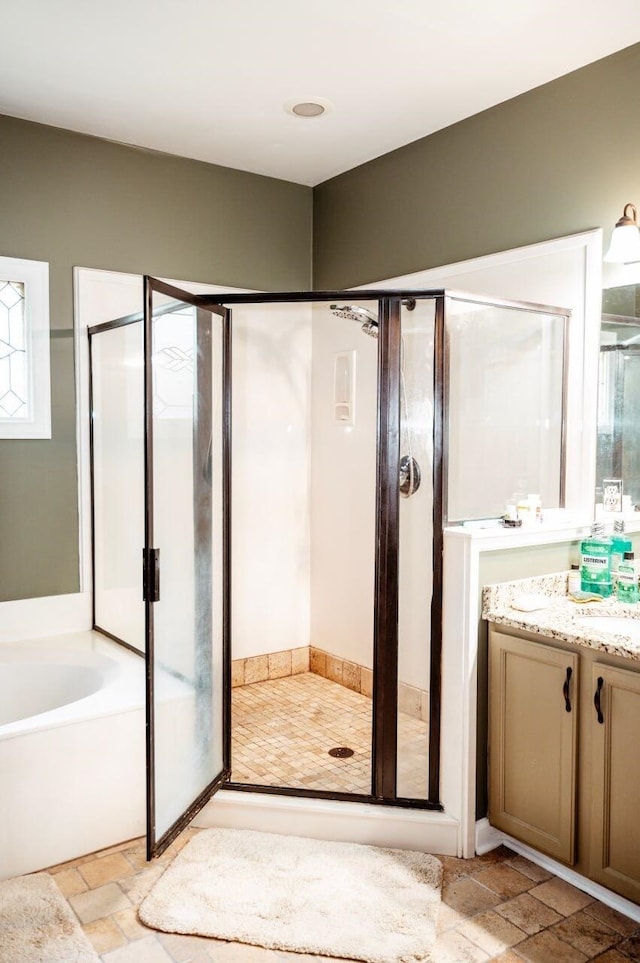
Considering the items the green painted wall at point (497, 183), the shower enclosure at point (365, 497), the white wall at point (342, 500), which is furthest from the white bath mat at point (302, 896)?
the green painted wall at point (497, 183)

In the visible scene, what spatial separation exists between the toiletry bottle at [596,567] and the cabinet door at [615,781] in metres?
0.50

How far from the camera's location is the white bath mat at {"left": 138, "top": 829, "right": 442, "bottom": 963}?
2.03 metres

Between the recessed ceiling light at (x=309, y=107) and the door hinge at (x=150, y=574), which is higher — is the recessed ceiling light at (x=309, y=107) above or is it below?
above

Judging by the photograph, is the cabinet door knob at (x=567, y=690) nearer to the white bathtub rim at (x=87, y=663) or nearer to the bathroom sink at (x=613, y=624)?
the bathroom sink at (x=613, y=624)

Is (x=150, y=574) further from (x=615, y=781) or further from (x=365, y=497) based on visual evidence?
(x=365, y=497)

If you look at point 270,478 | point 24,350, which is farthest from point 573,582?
point 24,350

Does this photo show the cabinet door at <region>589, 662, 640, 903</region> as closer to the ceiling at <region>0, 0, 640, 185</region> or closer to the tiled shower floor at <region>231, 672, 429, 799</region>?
the tiled shower floor at <region>231, 672, 429, 799</region>

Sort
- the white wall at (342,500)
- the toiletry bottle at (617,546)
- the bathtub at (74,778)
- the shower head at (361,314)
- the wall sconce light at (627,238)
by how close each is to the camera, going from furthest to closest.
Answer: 1. the white wall at (342,500)
2. the shower head at (361,314)
3. the toiletry bottle at (617,546)
4. the wall sconce light at (627,238)
5. the bathtub at (74,778)

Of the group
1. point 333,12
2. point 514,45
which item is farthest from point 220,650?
point 514,45

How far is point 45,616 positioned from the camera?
3.28 meters

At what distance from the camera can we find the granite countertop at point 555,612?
213 centimetres

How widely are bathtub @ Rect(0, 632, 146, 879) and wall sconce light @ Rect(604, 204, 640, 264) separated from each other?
7.41 feet

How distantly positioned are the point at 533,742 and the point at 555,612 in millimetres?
411

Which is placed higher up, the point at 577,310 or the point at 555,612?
the point at 577,310
